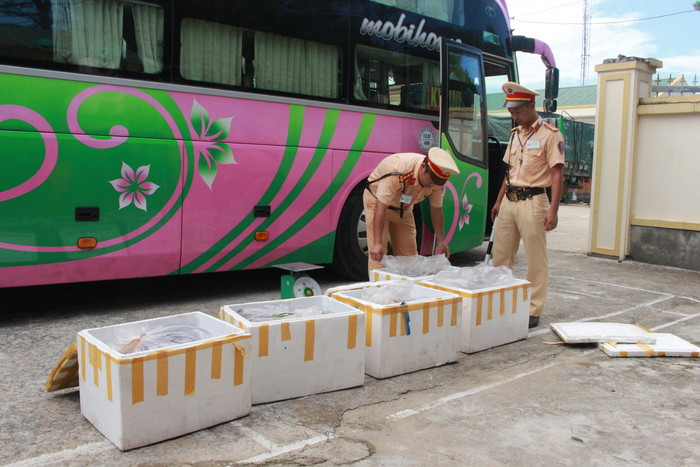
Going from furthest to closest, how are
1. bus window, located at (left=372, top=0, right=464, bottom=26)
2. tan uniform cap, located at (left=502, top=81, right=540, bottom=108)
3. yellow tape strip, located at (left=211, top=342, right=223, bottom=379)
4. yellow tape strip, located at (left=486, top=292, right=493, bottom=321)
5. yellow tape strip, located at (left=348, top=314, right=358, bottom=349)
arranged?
1. bus window, located at (left=372, top=0, right=464, bottom=26)
2. tan uniform cap, located at (left=502, top=81, right=540, bottom=108)
3. yellow tape strip, located at (left=486, top=292, right=493, bottom=321)
4. yellow tape strip, located at (left=348, top=314, right=358, bottom=349)
5. yellow tape strip, located at (left=211, top=342, right=223, bottom=379)

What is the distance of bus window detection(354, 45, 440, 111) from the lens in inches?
251

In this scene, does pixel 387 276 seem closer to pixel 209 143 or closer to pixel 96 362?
pixel 209 143

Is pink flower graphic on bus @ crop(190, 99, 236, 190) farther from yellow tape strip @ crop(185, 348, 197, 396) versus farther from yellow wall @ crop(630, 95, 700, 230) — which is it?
yellow wall @ crop(630, 95, 700, 230)

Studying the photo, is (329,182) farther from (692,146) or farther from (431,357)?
(692,146)

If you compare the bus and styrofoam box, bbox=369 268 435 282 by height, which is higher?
the bus

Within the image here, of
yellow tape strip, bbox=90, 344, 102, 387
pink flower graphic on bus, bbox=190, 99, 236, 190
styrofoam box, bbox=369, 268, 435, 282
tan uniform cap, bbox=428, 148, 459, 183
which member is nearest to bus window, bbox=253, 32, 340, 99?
pink flower graphic on bus, bbox=190, 99, 236, 190

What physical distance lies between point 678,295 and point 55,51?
6.49m

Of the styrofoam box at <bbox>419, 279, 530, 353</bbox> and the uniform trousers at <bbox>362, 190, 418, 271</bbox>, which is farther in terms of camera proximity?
the uniform trousers at <bbox>362, 190, 418, 271</bbox>

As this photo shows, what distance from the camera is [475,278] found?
4.65 m

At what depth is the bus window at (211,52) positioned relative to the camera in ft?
17.2

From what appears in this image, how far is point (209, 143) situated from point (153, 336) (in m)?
2.58

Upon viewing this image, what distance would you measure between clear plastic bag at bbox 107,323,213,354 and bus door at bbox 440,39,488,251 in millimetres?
4373

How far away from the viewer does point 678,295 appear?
6.70 meters

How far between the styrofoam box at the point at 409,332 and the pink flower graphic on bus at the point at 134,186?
2.01 meters
